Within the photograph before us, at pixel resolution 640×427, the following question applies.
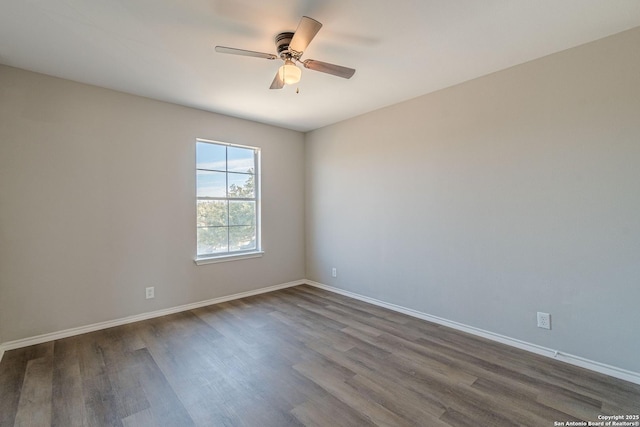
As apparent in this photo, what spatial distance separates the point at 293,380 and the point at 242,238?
97.6 inches

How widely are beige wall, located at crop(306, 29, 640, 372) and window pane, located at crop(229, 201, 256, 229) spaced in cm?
167

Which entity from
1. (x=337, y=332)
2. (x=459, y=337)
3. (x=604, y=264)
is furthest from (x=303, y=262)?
(x=604, y=264)

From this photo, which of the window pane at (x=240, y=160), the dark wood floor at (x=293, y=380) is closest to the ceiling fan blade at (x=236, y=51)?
the window pane at (x=240, y=160)

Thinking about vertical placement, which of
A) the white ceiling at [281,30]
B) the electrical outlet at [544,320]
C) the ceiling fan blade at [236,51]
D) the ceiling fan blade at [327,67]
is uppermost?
the white ceiling at [281,30]

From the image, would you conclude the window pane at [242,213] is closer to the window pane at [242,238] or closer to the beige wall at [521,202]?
the window pane at [242,238]

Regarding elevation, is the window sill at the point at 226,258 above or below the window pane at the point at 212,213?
below

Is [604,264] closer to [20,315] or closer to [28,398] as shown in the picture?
[28,398]

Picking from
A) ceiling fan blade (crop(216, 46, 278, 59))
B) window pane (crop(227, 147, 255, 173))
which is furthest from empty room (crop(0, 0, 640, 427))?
window pane (crop(227, 147, 255, 173))

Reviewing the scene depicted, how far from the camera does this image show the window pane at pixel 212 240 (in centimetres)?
379

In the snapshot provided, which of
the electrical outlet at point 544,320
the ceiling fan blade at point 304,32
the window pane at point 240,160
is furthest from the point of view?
the window pane at point 240,160

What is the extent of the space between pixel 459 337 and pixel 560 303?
896 mm

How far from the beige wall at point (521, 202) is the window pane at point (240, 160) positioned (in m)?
1.67

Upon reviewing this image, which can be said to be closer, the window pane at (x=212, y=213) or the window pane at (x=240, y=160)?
the window pane at (x=212, y=213)

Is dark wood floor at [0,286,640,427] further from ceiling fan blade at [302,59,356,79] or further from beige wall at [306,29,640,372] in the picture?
ceiling fan blade at [302,59,356,79]
